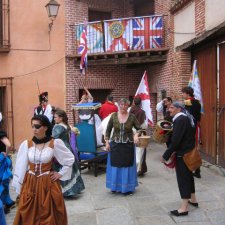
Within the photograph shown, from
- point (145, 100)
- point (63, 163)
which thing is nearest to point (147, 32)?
point (145, 100)

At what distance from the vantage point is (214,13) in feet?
27.4

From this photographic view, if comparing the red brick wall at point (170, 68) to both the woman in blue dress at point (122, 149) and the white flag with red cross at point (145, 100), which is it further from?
the woman in blue dress at point (122, 149)

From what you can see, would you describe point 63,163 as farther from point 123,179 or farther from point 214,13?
point 214,13

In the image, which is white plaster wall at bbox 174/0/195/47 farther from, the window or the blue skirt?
the blue skirt

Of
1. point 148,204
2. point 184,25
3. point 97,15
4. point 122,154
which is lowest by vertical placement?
point 148,204

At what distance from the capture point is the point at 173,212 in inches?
212

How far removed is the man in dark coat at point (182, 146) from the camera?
5.13m

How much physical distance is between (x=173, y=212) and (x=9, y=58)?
846 cm

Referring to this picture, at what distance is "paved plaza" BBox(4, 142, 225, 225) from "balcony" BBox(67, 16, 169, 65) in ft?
16.5

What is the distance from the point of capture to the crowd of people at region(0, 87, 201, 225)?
400cm

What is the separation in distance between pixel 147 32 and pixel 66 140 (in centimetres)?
661

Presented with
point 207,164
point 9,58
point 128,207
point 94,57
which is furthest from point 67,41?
point 128,207

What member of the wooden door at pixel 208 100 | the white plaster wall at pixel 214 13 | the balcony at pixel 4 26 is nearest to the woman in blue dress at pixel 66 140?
the wooden door at pixel 208 100

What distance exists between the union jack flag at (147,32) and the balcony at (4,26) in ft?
13.1
